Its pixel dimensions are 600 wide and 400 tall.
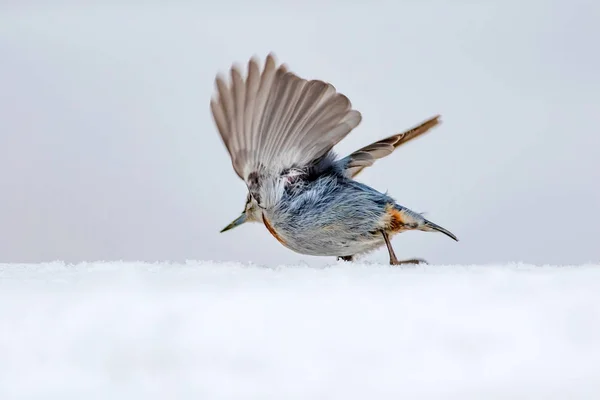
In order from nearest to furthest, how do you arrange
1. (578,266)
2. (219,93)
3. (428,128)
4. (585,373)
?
(585,373), (578,266), (219,93), (428,128)

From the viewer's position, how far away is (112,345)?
0.60 metres

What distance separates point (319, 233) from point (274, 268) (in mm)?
309

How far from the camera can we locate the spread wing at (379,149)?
112cm

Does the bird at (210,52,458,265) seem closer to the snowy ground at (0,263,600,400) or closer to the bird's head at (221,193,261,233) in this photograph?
the bird's head at (221,193,261,233)

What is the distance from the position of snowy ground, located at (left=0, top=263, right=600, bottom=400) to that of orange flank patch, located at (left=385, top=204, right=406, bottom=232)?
472mm

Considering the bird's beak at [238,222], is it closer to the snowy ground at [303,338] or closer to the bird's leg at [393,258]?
the bird's leg at [393,258]

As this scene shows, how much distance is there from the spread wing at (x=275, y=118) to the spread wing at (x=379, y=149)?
0.17 ft

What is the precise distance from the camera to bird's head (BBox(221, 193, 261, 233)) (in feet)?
3.85

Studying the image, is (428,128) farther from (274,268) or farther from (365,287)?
(365,287)

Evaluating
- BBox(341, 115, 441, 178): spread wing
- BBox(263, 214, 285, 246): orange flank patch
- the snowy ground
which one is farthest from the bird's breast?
the snowy ground

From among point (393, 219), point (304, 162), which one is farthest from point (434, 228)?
point (304, 162)

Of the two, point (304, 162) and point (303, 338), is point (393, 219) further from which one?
point (303, 338)

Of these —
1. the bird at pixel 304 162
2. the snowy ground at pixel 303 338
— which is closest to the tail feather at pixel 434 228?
the bird at pixel 304 162

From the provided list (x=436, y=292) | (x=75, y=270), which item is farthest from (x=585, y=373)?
(x=75, y=270)
